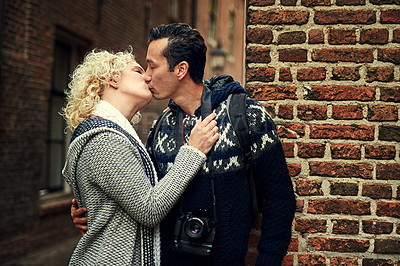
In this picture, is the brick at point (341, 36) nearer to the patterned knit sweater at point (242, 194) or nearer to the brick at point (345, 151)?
the brick at point (345, 151)

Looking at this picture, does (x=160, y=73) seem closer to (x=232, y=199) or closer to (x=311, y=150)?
(x=232, y=199)

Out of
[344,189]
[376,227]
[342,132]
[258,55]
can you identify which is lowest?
[376,227]

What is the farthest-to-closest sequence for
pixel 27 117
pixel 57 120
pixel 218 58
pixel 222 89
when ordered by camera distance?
1. pixel 218 58
2. pixel 57 120
3. pixel 27 117
4. pixel 222 89

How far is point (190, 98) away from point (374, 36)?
3.56ft

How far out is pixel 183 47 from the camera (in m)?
2.21

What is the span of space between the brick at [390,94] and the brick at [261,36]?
69 centimetres

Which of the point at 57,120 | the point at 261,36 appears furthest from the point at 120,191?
the point at 57,120

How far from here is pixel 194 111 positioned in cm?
225

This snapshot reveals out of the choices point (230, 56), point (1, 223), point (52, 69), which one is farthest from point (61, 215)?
point (230, 56)

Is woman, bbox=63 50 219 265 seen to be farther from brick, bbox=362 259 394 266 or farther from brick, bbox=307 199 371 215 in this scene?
brick, bbox=362 259 394 266

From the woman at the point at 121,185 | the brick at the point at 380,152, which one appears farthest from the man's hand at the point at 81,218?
the brick at the point at 380,152

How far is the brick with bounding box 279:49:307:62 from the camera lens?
241 cm

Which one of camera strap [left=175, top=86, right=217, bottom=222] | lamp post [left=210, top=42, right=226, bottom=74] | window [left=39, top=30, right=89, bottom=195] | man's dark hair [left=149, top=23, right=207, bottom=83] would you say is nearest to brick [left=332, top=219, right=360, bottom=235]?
camera strap [left=175, top=86, right=217, bottom=222]

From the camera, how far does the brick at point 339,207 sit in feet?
7.71
